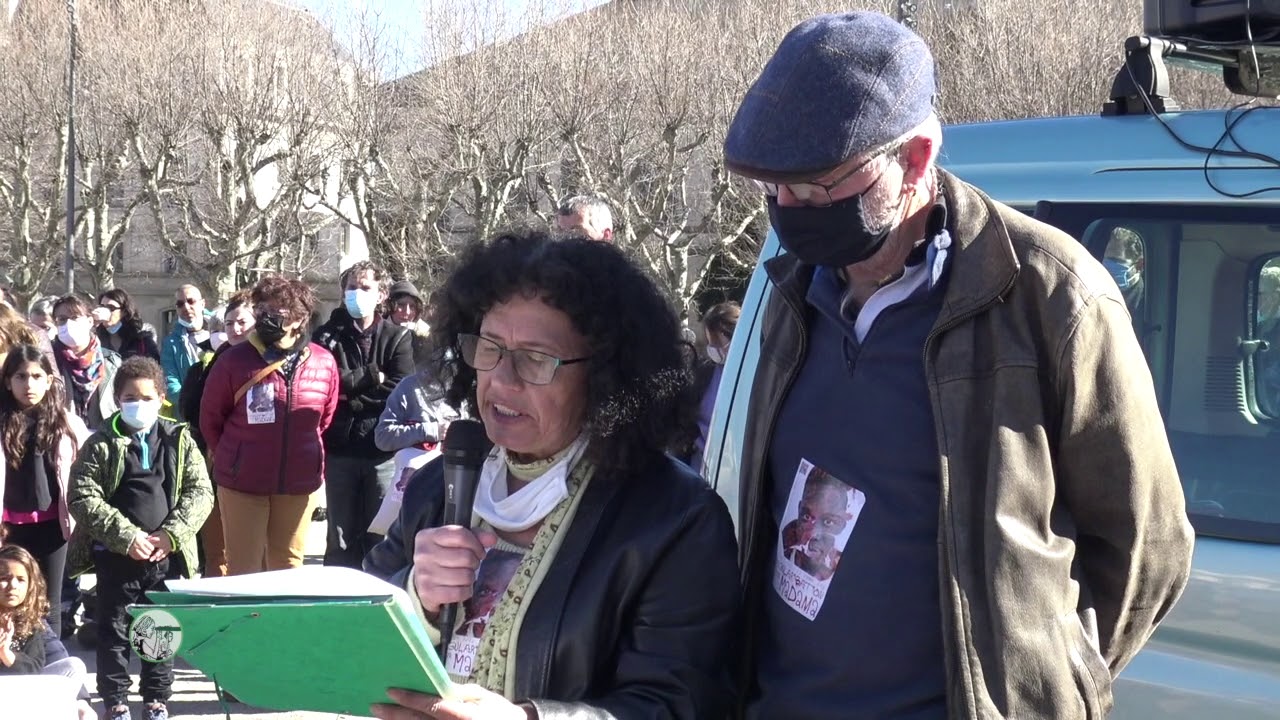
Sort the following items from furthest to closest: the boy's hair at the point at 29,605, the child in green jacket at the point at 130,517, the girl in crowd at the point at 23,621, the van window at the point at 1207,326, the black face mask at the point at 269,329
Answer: the black face mask at the point at 269,329
the child in green jacket at the point at 130,517
the boy's hair at the point at 29,605
the girl in crowd at the point at 23,621
the van window at the point at 1207,326

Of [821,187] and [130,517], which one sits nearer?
[821,187]

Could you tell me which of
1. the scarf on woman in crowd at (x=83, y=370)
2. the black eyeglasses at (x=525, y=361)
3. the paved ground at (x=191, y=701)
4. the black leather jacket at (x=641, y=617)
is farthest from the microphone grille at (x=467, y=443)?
the scarf on woman in crowd at (x=83, y=370)

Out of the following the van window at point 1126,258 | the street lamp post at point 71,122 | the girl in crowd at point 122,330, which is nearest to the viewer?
the van window at point 1126,258

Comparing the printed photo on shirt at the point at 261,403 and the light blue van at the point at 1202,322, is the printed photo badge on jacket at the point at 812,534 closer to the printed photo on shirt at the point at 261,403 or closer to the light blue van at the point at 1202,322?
the light blue van at the point at 1202,322

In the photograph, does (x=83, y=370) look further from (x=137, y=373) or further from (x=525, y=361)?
(x=525, y=361)

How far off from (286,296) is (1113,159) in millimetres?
5682

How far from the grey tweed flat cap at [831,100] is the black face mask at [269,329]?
19.7ft

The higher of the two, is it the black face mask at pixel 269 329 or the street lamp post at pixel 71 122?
the street lamp post at pixel 71 122

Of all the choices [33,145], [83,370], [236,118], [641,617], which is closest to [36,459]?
[83,370]

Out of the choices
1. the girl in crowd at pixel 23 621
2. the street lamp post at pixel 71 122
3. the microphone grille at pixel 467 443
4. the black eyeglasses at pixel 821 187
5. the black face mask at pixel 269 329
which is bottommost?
the girl in crowd at pixel 23 621

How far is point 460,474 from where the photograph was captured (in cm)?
225

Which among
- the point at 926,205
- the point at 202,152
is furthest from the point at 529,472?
the point at 202,152

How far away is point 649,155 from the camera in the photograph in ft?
88.4

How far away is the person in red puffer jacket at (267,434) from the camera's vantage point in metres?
7.46
